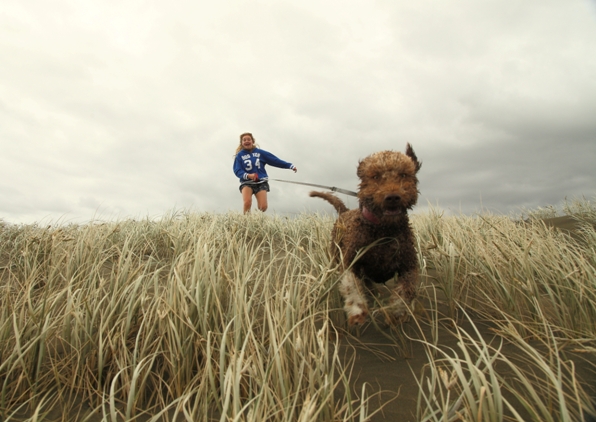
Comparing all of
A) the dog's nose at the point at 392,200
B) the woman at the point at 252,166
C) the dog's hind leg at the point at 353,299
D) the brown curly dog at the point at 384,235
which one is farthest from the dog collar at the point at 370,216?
the woman at the point at 252,166

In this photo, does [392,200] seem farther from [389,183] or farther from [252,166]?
[252,166]

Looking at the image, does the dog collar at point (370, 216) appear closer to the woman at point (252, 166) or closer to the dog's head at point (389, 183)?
the dog's head at point (389, 183)

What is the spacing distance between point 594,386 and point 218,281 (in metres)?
2.41

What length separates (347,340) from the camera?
2.49 meters

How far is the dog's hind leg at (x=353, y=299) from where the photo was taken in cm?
225

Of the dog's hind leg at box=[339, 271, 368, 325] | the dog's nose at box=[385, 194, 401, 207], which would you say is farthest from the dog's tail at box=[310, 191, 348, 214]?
the dog's nose at box=[385, 194, 401, 207]

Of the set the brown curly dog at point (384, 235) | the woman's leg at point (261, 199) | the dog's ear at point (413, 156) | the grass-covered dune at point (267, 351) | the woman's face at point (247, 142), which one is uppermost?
the woman's face at point (247, 142)

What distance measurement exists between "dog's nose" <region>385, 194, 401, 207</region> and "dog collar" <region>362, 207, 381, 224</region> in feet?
0.85

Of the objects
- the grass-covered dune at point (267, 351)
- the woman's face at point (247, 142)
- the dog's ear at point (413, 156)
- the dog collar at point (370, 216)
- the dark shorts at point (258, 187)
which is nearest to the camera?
the grass-covered dune at point (267, 351)

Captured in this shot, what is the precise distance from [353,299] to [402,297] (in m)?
0.34

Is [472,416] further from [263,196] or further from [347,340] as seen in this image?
[263,196]

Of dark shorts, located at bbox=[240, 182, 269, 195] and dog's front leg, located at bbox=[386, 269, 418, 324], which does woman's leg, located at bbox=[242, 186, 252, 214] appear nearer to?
dark shorts, located at bbox=[240, 182, 269, 195]

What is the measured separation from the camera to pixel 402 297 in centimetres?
239

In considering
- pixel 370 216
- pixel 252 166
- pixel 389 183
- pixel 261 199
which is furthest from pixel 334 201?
pixel 252 166
